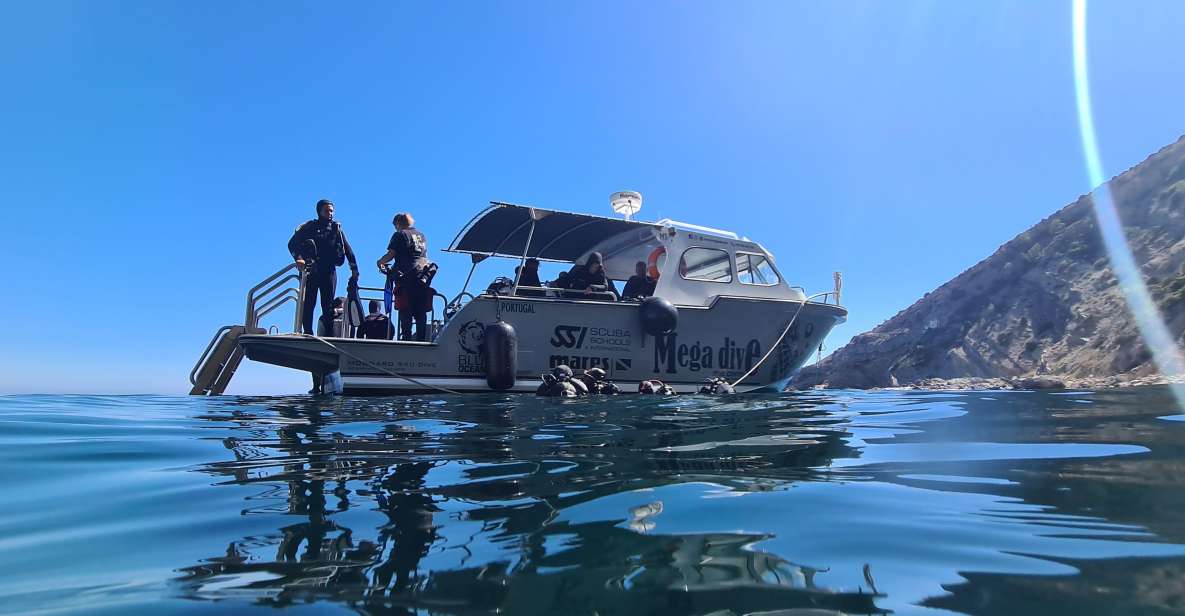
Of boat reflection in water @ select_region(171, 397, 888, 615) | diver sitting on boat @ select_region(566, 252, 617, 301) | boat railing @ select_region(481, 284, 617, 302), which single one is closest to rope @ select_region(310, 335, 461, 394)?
boat railing @ select_region(481, 284, 617, 302)

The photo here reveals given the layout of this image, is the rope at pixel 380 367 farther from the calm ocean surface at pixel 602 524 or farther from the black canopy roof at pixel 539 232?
the calm ocean surface at pixel 602 524

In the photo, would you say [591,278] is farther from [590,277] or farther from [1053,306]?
[1053,306]

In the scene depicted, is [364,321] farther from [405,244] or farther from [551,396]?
[551,396]

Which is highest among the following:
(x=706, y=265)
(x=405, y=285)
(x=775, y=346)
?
(x=706, y=265)

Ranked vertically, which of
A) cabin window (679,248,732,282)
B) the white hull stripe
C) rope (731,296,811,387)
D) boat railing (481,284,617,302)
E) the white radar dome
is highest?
the white radar dome

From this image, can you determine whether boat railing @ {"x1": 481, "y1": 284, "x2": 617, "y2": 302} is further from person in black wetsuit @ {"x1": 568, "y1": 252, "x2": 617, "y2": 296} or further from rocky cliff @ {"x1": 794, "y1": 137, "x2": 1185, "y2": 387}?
rocky cliff @ {"x1": 794, "y1": 137, "x2": 1185, "y2": 387}

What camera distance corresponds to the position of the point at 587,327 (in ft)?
28.4

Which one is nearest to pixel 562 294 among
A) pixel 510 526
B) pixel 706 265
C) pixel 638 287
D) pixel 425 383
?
pixel 638 287

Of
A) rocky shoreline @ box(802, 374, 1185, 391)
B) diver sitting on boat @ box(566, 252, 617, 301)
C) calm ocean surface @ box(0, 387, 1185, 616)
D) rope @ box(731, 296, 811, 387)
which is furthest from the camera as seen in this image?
rocky shoreline @ box(802, 374, 1185, 391)

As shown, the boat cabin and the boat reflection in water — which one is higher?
the boat cabin

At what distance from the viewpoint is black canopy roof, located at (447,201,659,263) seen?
921 cm

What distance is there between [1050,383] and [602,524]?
81.7 feet

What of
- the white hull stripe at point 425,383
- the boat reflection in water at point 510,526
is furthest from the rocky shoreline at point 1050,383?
the boat reflection in water at point 510,526

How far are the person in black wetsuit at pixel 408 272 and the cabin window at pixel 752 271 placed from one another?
5.13 meters
